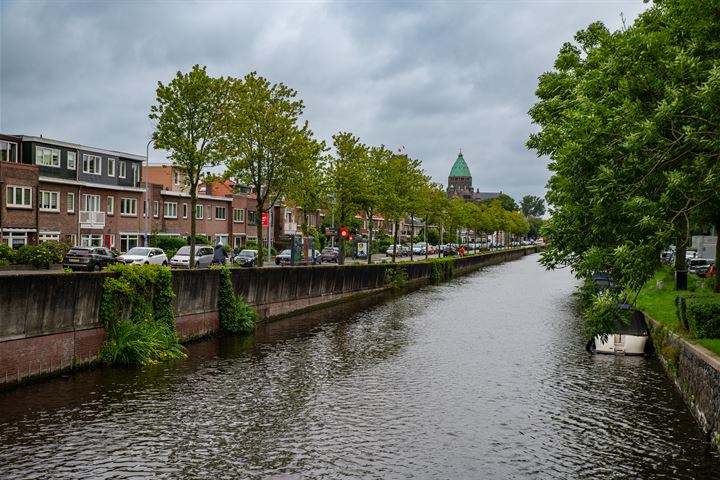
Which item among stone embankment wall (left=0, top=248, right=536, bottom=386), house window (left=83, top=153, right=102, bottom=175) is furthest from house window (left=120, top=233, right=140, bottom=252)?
stone embankment wall (left=0, top=248, right=536, bottom=386)

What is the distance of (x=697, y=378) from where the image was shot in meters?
18.0

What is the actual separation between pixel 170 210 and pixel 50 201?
60.9ft

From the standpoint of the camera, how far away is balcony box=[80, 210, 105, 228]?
63375 millimetres

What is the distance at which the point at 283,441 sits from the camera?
16031mm

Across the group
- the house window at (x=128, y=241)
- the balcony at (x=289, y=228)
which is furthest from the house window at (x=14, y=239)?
the balcony at (x=289, y=228)

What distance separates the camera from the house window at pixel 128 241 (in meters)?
69.3

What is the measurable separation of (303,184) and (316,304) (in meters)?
8.04

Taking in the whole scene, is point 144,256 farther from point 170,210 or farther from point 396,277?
point 170,210

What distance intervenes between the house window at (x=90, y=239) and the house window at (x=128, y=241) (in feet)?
11.0

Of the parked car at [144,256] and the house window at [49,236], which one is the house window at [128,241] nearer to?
the house window at [49,236]

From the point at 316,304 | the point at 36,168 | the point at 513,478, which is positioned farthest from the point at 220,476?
the point at 36,168

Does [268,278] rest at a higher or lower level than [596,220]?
lower

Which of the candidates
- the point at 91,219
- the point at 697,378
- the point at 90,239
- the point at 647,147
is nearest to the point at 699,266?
the point at 697,378

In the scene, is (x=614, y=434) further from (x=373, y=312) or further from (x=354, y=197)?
(x=354, y=197)
